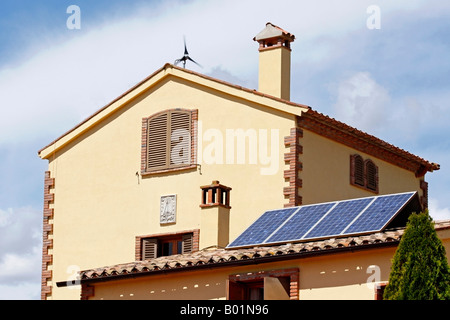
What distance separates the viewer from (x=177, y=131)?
34.1 m

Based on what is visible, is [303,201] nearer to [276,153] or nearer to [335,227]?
[276,153]

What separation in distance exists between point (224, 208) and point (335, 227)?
4860 mm

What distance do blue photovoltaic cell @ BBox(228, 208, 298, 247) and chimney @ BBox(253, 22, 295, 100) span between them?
19.9 feet

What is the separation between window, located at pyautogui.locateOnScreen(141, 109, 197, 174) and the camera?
33.8m

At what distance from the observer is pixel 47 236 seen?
117 feet

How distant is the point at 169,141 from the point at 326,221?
900 centimetres

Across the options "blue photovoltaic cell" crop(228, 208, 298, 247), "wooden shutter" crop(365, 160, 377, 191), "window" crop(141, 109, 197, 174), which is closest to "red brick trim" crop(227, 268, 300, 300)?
"blue photovoltaic cell" crop(228, 208, 298, 247)

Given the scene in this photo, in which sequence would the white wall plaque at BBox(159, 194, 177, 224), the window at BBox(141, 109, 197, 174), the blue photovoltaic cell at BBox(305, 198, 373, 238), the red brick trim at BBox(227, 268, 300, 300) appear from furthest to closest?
the window at BBox(141, 109, 197, 174) < the white wall plaque at BBox(159, 194, 177, 224) < the blue photovoltaic cell at BBox(305, 198, 373, 238) < the red brick trim at BBox(227, 268, 300, 300)

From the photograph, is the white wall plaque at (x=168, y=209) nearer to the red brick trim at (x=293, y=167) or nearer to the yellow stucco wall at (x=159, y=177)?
the yellow stucco wall at (x=159, y=177)

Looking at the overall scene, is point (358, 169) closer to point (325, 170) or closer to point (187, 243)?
point (325, 170)

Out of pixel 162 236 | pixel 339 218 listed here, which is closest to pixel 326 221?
pixel 339 218

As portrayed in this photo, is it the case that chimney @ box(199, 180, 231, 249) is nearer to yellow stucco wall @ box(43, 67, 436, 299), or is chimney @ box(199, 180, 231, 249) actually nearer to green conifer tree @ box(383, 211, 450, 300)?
yellow stucco wall @ box(43, 67, 436, 299)
